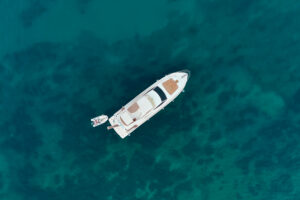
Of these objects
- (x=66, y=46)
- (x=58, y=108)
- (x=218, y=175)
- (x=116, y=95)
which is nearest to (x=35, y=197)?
(x=58, y=108)

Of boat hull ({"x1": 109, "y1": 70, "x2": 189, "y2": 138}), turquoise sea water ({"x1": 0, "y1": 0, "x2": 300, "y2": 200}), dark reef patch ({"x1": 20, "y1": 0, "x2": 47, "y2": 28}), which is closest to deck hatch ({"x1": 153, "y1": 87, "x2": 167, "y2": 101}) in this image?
boat hull ({"x1": 109, "y1": 70, "x2": 189, "y2": 138})

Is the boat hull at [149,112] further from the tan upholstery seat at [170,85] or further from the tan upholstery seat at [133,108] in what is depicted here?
the tan upholstery seat at [133,108]

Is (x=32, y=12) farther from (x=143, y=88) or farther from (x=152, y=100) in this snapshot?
(x=152, y=100)

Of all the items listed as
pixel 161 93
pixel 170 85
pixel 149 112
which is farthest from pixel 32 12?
pixel 170 85

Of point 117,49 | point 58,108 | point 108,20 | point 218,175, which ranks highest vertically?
point 108,20

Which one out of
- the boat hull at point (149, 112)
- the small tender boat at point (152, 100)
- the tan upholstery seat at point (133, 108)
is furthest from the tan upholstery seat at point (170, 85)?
the tan upholstery seat at point (133, 108)

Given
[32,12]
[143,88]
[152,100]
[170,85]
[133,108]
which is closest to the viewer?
[152,100]

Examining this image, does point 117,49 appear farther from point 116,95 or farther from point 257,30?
point 257,30
